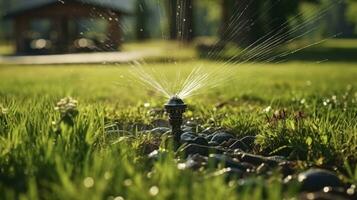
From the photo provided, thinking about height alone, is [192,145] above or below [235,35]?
below

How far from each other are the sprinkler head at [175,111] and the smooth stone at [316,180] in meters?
1.34

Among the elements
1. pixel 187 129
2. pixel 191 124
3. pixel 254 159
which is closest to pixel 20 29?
pixel 191 124

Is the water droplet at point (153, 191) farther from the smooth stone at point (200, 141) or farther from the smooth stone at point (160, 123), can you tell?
the smooth stone at point (160, 123)

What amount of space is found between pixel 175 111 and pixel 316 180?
4.92 ft

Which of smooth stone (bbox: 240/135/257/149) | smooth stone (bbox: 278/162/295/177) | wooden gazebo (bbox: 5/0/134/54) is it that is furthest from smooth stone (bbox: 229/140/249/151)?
wooden gazebo (bbox: 5/0/134/54)

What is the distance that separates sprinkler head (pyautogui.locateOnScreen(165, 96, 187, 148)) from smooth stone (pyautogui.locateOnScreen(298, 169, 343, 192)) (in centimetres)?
134

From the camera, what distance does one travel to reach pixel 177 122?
5.11 metres

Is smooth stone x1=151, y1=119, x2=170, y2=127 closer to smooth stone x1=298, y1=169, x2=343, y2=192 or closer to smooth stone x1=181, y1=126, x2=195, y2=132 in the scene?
smooth stone x1=181, y1=126, x2=195, y2=132

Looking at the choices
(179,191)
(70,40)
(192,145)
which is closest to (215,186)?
(179,191)

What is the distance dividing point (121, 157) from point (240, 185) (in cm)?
92

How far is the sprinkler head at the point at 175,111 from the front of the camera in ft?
16.5

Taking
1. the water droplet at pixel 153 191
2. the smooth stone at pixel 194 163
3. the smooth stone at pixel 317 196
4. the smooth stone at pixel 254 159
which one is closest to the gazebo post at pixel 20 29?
the smooth stone at pixel 254 159

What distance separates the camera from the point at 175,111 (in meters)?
5.06

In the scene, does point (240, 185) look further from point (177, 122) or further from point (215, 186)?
point (177, 122)
